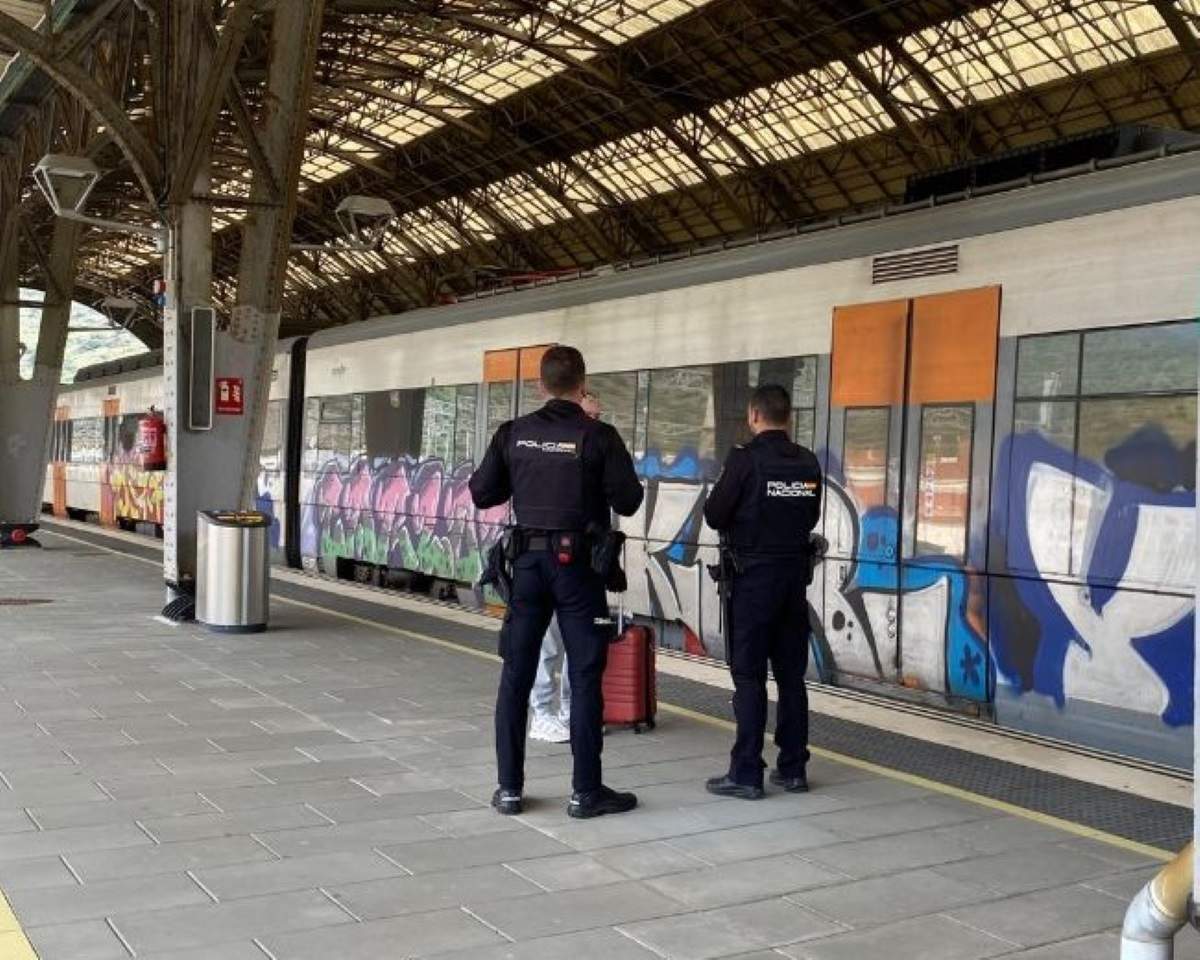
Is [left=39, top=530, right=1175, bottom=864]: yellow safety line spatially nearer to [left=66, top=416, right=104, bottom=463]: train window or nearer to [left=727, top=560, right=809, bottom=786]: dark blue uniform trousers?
[left=727, top=560, right=809, bottom=786]: dark blue uniform trousers

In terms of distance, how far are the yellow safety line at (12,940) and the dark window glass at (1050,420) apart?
5237 mm

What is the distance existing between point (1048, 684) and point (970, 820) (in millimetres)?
1665

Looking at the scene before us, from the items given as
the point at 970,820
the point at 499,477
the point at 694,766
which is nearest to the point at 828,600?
the point at 694,766

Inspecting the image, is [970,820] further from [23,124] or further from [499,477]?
[23,124]

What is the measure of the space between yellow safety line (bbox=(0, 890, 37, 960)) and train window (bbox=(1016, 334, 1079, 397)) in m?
5.36

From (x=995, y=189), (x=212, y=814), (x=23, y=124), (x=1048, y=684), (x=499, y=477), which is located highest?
(x=23, y=124)

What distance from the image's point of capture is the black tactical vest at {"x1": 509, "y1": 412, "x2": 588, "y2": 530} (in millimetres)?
5141

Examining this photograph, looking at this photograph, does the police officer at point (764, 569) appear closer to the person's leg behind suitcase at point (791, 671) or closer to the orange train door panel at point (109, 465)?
the person's leg behind suitcase at point (791, 671)

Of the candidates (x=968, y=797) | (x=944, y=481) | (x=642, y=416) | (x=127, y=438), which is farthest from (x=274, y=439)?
(x=968, y=797)

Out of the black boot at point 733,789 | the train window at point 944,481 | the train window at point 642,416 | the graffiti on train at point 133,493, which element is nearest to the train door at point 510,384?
the train window at point 642,416

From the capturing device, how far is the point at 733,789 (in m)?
5.57

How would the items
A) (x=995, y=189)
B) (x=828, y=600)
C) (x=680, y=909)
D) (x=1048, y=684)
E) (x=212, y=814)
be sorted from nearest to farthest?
1. (x=680, y=909)
2. (x=212, y=814)
3. (x=1048, y=684)
4. (x=995, y=189)
5. (x=828, y=600)

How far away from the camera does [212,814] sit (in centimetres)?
513

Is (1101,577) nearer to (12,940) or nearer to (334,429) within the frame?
(12,940)
